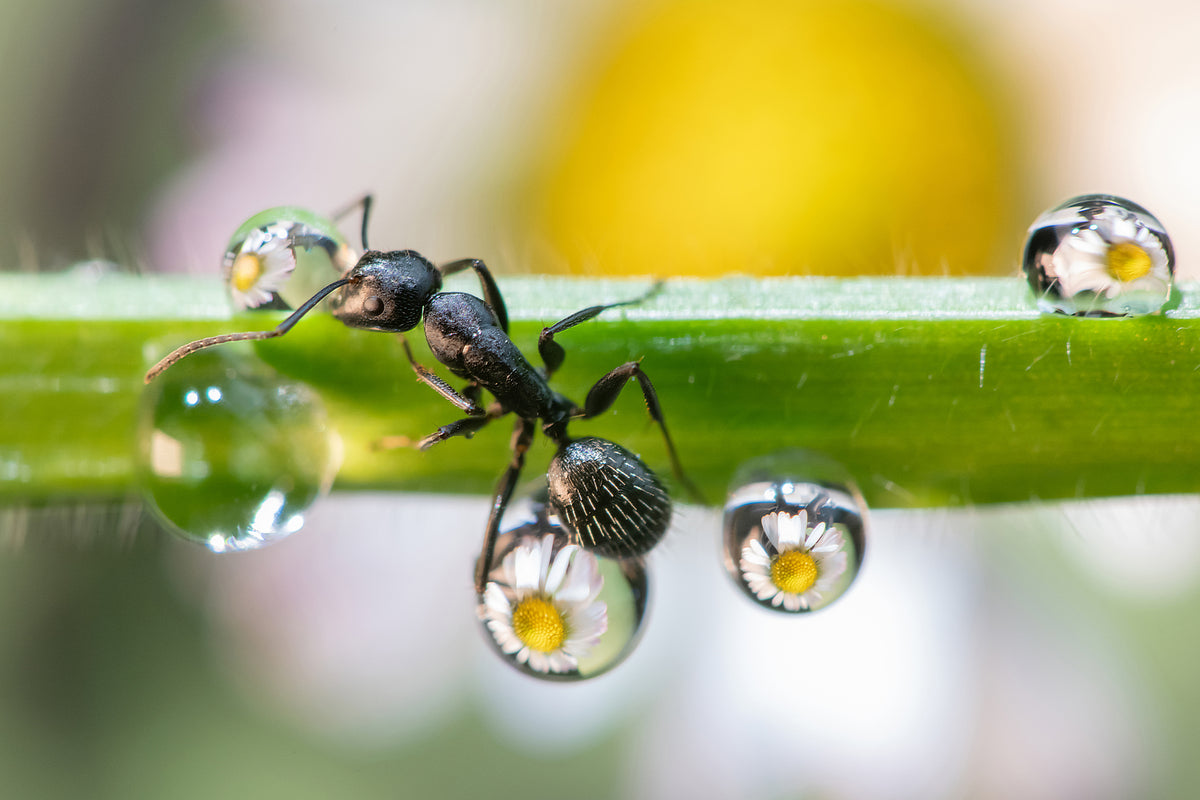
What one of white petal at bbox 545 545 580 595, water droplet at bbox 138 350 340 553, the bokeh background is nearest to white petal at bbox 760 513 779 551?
white petal at bbox 545 545 580 595

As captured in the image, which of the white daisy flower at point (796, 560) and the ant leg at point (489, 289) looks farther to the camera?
the ant leg at point (489, 289)

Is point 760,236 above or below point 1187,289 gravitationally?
above

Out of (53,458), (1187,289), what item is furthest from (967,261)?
(53,458)

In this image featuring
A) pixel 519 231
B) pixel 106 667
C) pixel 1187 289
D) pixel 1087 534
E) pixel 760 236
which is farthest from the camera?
pixel 519 231

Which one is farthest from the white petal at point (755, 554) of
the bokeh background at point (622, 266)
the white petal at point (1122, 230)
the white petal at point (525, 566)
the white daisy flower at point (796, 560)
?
the bokeh background at point (622, 266)

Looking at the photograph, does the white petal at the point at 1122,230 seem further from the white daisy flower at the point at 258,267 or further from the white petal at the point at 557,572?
the white daisy flower at the point at 258,267

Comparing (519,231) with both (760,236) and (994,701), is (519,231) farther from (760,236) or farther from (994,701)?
(994,701)

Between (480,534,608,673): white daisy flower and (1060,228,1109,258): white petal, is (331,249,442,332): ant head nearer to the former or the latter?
(480,534,608,673): white daisy flower
